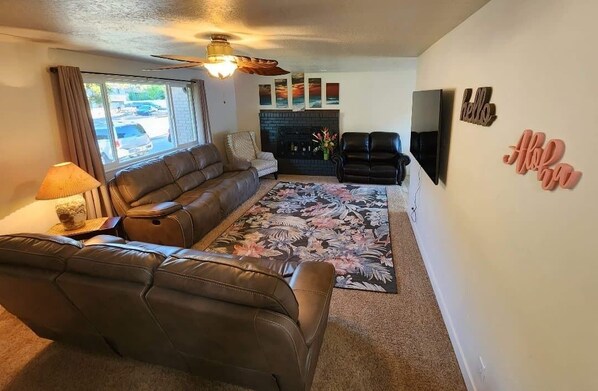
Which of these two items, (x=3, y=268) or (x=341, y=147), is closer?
(x=3, y=268)

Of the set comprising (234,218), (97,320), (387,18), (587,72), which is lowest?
(234,218)

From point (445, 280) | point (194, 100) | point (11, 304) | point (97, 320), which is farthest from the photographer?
point (194, 100)

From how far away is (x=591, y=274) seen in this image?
90 cm

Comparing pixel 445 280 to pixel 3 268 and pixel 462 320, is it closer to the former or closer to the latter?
pixel 462 320

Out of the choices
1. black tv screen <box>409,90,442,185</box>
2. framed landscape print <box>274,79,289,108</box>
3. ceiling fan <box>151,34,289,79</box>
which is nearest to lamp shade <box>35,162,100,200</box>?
ceiling fan <box>151,34,289,79</box>

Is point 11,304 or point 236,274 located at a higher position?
point 236,274

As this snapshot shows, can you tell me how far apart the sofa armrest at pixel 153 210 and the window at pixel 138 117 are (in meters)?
1.03

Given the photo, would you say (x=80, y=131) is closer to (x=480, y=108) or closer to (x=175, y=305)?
(x=175, y=305)

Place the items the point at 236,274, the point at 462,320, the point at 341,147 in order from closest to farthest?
1. the point at 236,274
2. the point at 462,320
3. the point at 341,147

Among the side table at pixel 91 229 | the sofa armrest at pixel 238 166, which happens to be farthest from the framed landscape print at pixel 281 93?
the side table at pixel 91 229

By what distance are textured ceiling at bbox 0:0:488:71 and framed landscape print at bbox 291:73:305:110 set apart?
3.75 metres

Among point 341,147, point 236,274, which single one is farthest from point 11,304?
point 341,147

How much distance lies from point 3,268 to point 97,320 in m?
0.56

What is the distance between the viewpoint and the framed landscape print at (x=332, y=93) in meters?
6.64
